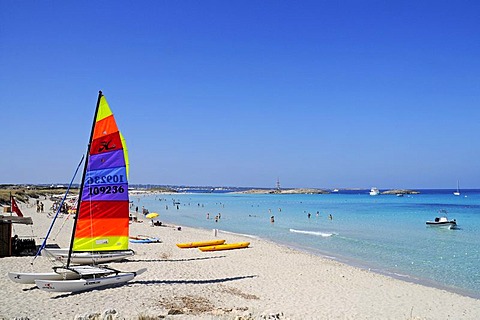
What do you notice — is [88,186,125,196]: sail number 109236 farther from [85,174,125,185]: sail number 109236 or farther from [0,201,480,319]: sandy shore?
[0,201,480,319]: sandy shore

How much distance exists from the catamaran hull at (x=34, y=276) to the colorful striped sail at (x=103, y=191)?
2.43ft

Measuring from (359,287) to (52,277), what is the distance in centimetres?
930

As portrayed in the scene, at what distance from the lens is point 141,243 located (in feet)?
72.0

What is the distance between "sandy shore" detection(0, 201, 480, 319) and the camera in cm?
912

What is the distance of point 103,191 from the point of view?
11.5 meters

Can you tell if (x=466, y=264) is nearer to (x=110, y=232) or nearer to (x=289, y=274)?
(x=289, y=274)

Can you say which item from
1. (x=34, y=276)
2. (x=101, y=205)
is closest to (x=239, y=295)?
(x=101, y=205)

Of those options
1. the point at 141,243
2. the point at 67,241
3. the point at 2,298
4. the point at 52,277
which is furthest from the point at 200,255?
the point at 2,298

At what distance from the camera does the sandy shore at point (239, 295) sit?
29.9 ft

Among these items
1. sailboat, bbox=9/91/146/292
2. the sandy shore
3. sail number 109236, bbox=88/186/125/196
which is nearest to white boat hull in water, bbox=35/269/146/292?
sailboat, bbox=9/91/146/292

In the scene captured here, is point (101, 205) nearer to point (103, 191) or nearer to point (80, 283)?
point (103, 191)

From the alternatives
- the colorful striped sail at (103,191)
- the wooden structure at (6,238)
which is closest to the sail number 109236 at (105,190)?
the colorful striped sail at (103,191)

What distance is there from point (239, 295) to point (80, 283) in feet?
13.8

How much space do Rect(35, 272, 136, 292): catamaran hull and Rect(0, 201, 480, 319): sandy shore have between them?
193mm
